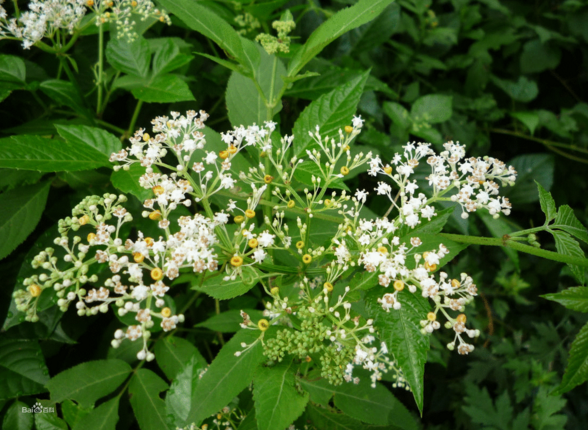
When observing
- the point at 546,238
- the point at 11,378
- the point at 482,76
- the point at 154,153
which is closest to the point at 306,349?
the point at 154,153

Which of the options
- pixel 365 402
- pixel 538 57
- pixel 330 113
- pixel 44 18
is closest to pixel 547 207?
pixel 330 113

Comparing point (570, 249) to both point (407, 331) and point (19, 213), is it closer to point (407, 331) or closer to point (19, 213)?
point (407, 331)

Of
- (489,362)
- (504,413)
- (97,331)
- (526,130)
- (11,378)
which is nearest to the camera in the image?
(11,378)

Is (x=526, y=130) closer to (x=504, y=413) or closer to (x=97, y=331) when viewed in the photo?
(x=504, y=413)

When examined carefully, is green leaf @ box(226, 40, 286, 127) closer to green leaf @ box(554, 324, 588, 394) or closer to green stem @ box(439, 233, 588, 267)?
green stem @ box(439, 233, 588, 267)

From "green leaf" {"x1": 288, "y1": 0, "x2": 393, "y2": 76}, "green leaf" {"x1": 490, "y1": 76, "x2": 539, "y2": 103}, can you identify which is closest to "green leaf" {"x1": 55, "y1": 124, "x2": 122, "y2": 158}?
"green leaf" {"x1": 288, "y1": 0, "x2": 393, "y2": 76}

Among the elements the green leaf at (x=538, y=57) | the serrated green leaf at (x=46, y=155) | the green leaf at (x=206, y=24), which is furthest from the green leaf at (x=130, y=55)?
the green leaf at (x=538, y=57)
